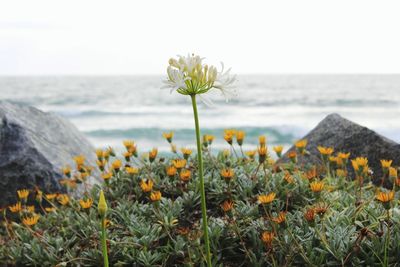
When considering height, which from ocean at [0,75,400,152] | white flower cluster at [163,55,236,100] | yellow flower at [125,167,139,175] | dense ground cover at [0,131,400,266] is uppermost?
white flower cluster at [163,55,236,100]

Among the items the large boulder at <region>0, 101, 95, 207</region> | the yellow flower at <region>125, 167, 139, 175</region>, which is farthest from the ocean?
the yellow flower at <region>125, 167, 139, 175</region>

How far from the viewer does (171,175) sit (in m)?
3.49

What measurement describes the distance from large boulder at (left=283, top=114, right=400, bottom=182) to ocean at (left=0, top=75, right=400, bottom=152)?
8664mm

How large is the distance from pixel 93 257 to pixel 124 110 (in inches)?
963

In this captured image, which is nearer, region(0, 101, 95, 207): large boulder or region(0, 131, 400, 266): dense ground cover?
region(0, 131, 400, 266): dense ground cover

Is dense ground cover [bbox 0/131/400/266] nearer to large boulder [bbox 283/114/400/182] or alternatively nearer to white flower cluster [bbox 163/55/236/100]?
white flower cluster [bbox 163/55/236/100]

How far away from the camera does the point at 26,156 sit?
569cm

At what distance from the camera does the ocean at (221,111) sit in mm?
20156

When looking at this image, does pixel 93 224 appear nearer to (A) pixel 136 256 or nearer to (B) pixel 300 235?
(A) pixel 136 256

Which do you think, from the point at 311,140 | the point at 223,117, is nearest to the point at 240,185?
the point at 311,140

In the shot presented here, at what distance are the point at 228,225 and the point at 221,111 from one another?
870 inches

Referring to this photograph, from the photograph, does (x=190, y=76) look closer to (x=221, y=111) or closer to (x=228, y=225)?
(x=228, y=225)

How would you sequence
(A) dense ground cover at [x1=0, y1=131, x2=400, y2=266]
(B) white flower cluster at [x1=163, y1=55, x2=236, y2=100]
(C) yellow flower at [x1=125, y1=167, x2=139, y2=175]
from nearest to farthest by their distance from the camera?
(B) white flower cluster at [x1=163, y1=55, x2=236, y2=100] → (A) dense ground cover at [x1=0, y1=131, x2=400, y2=266] → (C) yellow flower at [x1=125, y1=167, x2=139, y2=175]

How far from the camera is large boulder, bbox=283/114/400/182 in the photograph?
544 cm
